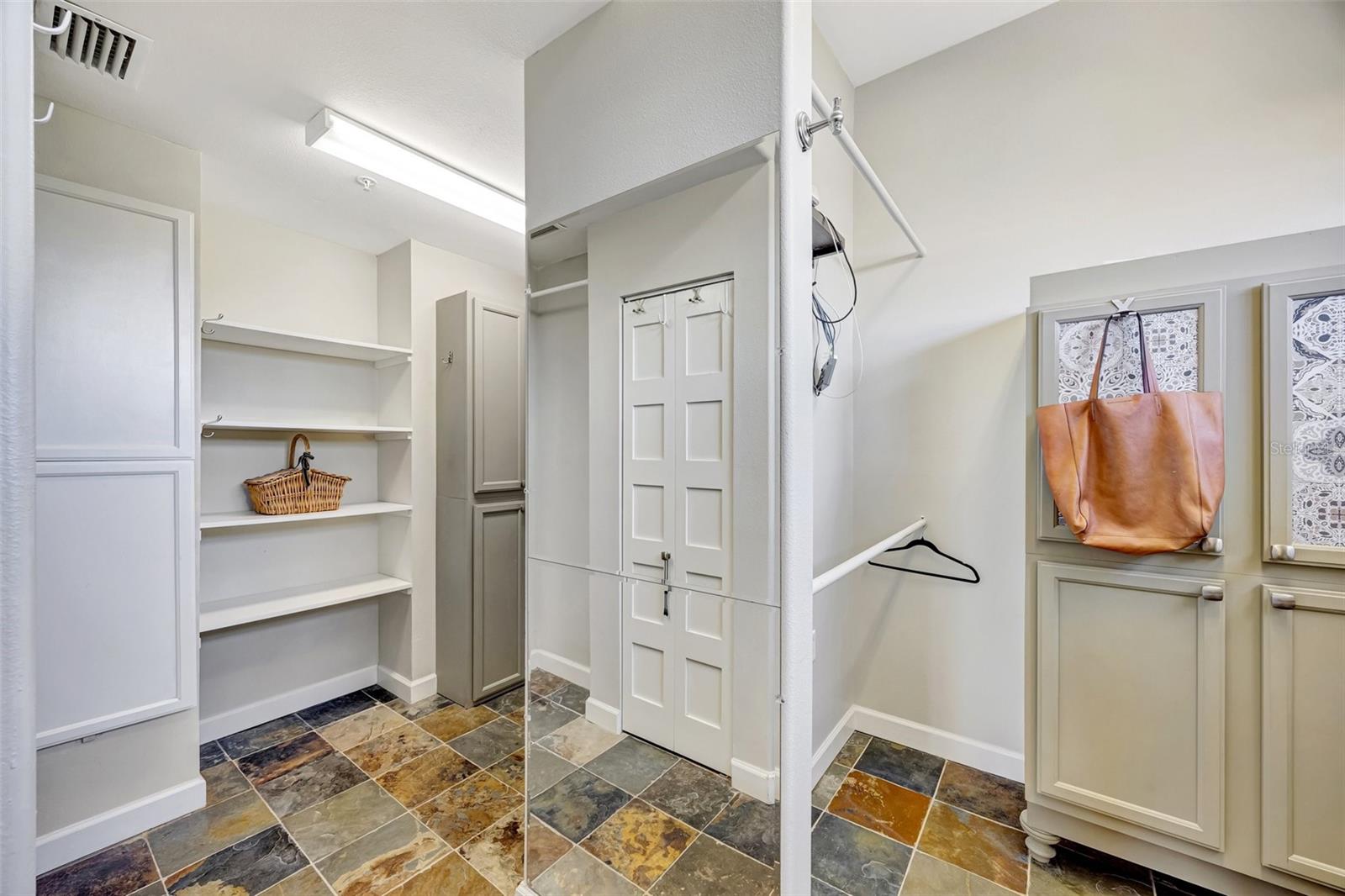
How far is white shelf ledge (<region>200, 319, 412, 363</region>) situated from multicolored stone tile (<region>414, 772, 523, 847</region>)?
2.06 meters

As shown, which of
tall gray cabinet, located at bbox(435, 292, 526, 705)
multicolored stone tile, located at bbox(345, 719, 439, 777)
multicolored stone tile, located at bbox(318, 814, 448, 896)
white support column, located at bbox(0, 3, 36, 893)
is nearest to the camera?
white support column, located at bbox(0, 3, 36, 893)

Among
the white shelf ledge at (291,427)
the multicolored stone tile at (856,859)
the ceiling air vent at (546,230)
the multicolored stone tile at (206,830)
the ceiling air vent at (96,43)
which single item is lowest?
the multicolored stone tile at (206,830)

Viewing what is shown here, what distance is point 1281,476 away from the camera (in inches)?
49.8

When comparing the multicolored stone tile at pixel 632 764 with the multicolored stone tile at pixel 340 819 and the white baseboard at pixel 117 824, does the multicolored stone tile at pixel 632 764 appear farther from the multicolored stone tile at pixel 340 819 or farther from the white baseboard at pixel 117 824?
the white baseboard at pixel 117 824

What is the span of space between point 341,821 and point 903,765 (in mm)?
2126

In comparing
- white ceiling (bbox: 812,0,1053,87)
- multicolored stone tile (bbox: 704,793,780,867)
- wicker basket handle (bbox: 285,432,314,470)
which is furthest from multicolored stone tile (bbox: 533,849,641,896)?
white ceiling (bbox: 812,0,1053,87)

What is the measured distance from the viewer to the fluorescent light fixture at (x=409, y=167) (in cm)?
186

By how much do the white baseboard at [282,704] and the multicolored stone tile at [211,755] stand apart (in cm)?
4

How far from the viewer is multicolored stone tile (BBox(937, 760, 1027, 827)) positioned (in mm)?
1788

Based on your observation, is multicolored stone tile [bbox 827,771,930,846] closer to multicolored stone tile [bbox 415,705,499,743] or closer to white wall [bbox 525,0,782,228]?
multicolored stone tile [bbox 415,705,499,743]

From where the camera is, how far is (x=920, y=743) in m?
2.13

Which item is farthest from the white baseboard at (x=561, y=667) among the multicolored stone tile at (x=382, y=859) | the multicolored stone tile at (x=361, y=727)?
the multicolored stone tile at (x=361, y=727)

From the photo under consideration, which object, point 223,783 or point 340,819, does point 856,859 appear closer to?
point 340,819

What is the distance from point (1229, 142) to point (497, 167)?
255cm
